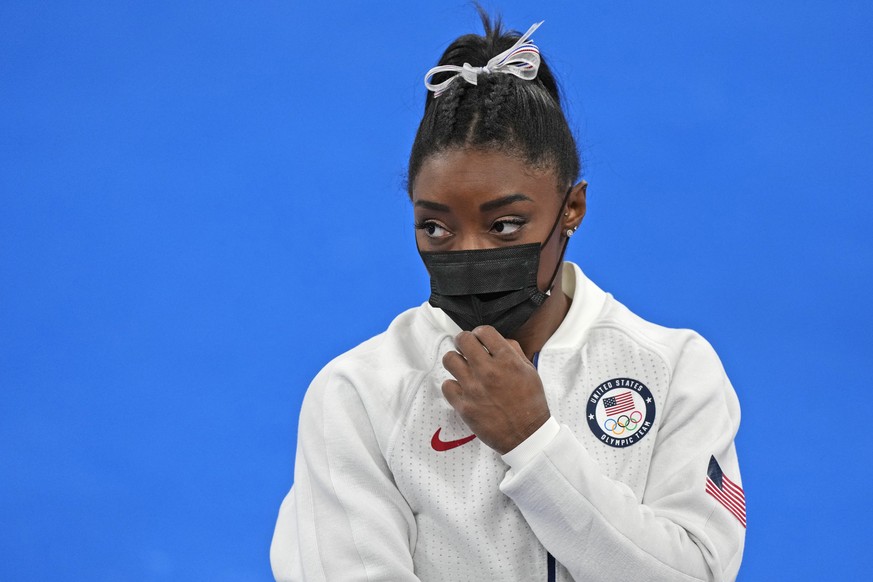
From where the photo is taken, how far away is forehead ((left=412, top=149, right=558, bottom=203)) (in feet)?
6.25

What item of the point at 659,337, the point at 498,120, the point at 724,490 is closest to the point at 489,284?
the point at 498,120

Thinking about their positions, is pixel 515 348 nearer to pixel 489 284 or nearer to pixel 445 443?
pixel 489 284

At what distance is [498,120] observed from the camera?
1956 millimetres

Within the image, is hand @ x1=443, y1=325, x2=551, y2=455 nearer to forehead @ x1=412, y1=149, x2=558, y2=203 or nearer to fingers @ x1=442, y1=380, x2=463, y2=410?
fingers @ x1=442, y1=380, x2=463, y2=410

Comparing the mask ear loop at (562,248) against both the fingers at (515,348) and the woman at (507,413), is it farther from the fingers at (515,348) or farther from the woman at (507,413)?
the fingers at (515,348)

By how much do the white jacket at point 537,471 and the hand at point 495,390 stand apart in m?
0.03

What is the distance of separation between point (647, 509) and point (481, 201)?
57 centimetres

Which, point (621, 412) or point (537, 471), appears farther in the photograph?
point (621, 412)

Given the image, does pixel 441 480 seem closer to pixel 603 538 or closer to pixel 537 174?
pixel 603 538

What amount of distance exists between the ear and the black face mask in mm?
49

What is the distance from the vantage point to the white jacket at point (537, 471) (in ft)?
5.97

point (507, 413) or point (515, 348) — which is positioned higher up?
point (515, 348)

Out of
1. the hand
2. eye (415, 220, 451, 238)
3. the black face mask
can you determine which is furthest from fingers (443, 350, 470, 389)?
eye (415, 220, 451, 238)

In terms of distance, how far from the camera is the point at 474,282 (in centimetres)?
192
